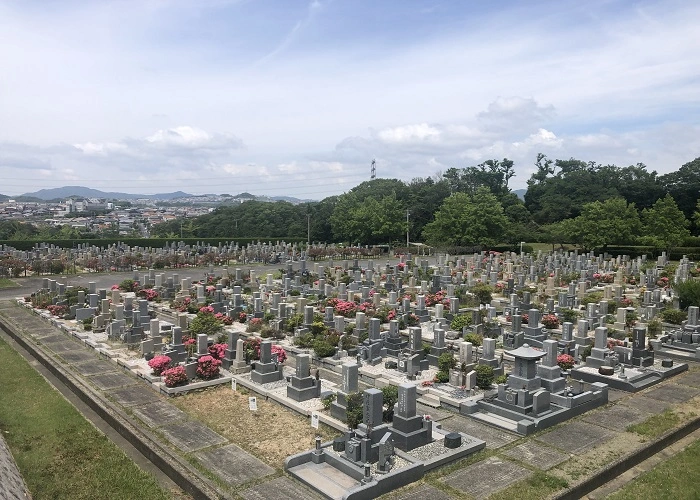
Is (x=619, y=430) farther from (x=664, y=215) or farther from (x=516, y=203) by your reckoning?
(x=516, y=203)

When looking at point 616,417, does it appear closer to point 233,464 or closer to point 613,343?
point 613,343

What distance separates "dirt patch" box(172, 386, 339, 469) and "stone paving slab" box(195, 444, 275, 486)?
236 millimetres

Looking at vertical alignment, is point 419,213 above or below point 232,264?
above

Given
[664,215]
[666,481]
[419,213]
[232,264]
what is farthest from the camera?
[419,213]

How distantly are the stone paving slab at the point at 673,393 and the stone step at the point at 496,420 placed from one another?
536 cm

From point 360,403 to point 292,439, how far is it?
1843 millimetres

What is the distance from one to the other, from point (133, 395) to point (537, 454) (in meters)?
11.1

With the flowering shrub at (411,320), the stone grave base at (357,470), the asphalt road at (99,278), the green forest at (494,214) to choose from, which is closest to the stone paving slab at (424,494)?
the stone grave base at (357,470)

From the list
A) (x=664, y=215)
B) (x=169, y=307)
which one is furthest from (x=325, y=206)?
(x=169, y=307)

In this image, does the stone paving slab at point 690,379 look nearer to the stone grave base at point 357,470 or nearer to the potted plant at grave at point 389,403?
the stone grave base at point 357,470

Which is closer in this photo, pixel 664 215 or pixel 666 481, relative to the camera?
pixel 666 481

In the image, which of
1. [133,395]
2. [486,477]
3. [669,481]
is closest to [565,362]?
[669,481]

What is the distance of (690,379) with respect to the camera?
18219mm

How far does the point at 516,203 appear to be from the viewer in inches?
3406
